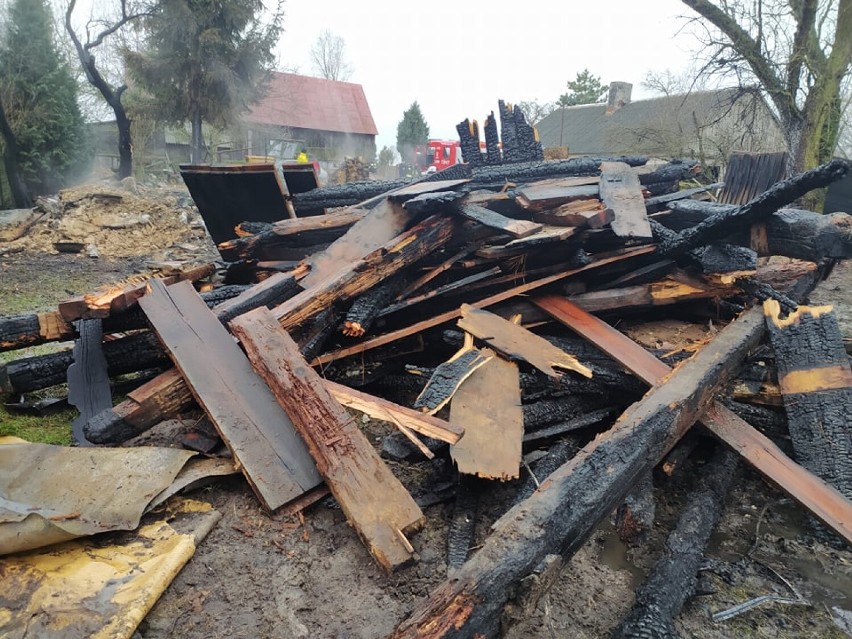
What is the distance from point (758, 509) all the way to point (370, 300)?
9.62 ft

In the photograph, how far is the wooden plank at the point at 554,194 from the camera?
436 centimetres

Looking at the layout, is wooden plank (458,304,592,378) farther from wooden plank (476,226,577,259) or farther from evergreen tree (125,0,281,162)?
evergreen tree (125,0,281,162)

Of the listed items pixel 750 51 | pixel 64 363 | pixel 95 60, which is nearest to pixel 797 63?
pixel 750 51

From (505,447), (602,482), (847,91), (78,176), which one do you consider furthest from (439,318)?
(78,176)

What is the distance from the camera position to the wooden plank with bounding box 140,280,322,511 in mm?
2631

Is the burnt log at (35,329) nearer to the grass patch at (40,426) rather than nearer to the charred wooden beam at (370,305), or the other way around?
the grass patch at (40,426)

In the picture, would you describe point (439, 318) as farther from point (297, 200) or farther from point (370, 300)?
point (297, 200)

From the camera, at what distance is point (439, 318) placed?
12.8 feet

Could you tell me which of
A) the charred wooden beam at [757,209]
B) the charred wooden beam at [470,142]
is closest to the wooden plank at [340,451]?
the charred wooden beam at [757,209]

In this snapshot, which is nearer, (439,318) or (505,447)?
(505,447)

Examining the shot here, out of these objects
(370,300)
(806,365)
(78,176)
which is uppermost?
(78,176)

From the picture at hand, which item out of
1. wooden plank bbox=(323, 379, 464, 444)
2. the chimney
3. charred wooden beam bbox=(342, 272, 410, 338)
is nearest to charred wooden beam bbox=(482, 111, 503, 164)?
charred wooden beam bbox=(342, 272, 410, 338)

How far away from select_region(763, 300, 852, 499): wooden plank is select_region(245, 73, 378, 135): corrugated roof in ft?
107

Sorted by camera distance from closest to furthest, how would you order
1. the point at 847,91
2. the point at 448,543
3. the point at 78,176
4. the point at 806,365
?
the point at 448,543 → the point at 806,365 → the point at 847,91 → the point at 78,176
